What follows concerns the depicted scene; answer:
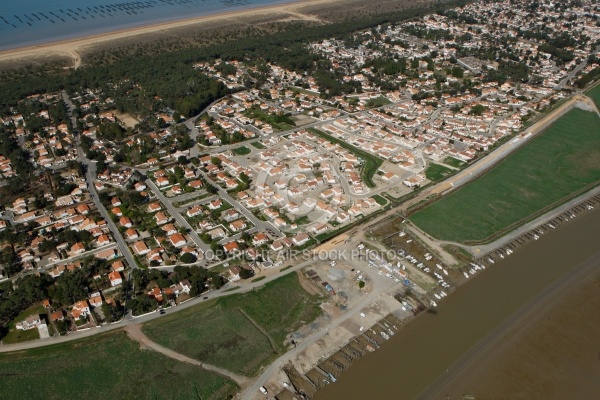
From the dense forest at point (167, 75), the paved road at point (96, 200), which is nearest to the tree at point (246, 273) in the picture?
the paved road at point (96, 200)

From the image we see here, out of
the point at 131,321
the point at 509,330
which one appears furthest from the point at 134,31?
the point at 509,330

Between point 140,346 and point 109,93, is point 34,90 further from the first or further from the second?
point 140,346

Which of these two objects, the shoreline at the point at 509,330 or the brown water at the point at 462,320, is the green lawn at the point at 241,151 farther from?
the shoreline at the point at 509,330

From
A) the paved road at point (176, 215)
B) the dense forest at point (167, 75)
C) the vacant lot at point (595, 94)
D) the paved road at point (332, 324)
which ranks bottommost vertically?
the vacant lot at point (595, 94)

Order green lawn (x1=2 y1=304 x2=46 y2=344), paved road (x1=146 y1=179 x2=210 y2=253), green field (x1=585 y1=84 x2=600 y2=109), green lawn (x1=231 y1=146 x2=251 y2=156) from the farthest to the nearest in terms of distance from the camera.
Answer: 1. green field (x1=585 y1=84 x2=600 y2=109)
2. green lawn (x1=231 y1=146 x2=251 y2=156)
3. paved road (x1=146 y1=179 x2=210 y2=253)
4. green lawn (x1=2 y1=304 x2=46 y2=344)

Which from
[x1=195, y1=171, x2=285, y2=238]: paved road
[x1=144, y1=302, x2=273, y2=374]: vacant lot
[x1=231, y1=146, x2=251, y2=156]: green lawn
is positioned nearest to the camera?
[x1=144, y1=302, x2=273, y2=374]: vacant lot

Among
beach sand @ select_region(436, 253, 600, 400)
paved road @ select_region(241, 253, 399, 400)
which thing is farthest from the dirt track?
beach sand @ select_region(436, 253, 600, 400)

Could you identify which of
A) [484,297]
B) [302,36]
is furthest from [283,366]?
[302,36]

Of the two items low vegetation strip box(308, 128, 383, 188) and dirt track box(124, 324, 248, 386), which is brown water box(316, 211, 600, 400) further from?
low vegetation strip box(308, 128, 383, 188)
